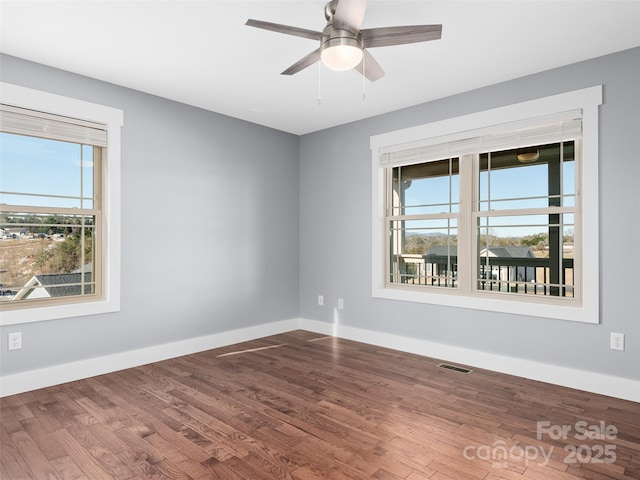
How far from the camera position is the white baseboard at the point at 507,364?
309 cm

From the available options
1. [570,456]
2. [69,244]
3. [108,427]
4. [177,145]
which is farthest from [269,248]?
[570,456]

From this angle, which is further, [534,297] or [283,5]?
[534,297]

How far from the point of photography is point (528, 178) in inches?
146

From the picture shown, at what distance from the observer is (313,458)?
2.22 metres

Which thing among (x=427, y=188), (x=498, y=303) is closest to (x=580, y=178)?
(x=498, y=303)

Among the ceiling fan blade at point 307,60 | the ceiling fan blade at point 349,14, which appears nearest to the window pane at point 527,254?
the ceiling fan blade at point 307,60

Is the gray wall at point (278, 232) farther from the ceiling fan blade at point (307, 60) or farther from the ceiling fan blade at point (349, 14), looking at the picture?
the ceiling fan blade at point (349, 14)

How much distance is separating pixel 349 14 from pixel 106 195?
108 inches

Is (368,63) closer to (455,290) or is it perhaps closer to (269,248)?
(455,290)

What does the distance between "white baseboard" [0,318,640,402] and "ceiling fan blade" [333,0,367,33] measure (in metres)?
3.07

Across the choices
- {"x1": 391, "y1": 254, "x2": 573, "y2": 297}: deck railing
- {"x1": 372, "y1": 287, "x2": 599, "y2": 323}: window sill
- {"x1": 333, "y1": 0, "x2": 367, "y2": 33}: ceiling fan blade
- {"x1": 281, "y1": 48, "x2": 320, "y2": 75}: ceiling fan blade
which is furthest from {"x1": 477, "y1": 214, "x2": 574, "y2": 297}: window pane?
{"x1": 333, "y1": 0, "x2": 367, "y2": 33}: ceiling fan blade

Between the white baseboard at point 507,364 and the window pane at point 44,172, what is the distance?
3.14 m

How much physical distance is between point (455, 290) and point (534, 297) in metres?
0.73

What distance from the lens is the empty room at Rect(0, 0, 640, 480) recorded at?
243 cm
